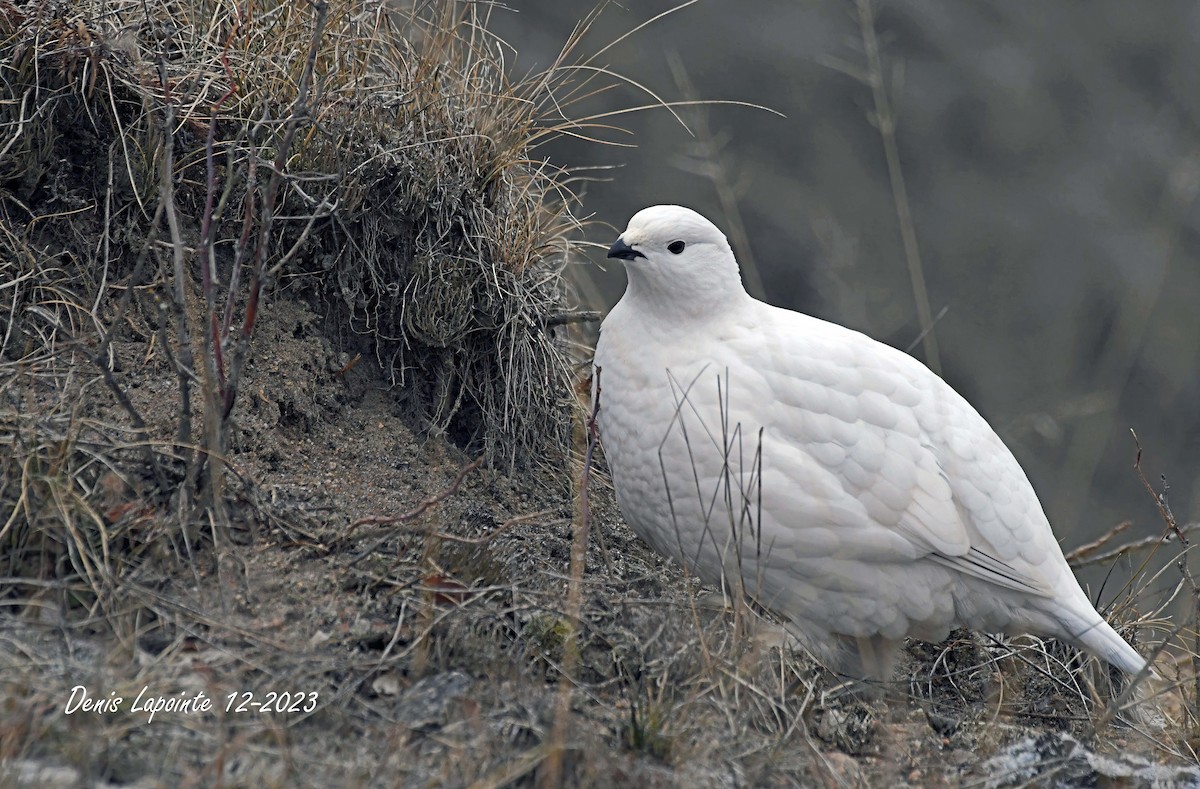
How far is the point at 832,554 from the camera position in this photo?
321cm

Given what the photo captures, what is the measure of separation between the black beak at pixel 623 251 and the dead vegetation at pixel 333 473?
1.71 feet

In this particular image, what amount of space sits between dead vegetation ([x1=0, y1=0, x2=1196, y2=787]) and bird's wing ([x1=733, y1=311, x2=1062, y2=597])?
37 cm

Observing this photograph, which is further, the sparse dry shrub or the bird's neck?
the bird's neck

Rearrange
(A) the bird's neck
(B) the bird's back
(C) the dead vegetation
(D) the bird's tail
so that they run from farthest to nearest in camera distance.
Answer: (A) the bird's neck → (D) the bird's tail → (B) the bird's back → (C) the dead vegetation

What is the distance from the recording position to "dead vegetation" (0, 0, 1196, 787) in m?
2.41

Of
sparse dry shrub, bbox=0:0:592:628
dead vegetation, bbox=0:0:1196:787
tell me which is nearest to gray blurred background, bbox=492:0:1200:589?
sparse dry shrub, bbox=0:0:592:628

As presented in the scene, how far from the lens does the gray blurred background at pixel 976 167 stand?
8.23 metres

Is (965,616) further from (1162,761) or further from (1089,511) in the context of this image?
(1089,511)

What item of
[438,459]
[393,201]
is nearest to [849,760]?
[438,459]

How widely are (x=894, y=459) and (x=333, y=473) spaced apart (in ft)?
5.07

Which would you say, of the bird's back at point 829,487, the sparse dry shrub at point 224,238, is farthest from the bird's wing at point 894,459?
the sparse dry shrub at point 224,238

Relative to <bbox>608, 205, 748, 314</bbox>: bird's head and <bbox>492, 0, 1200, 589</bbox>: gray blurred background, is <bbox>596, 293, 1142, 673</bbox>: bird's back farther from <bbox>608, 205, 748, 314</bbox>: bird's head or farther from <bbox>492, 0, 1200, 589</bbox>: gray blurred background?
<bbox>492, 0, 1200, 589</bbox>: gray blurred background

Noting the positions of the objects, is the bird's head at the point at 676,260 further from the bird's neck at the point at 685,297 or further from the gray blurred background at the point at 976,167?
the gray blurred background at the point at 976,167

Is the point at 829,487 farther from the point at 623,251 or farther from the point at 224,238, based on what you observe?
the point at 224,238
